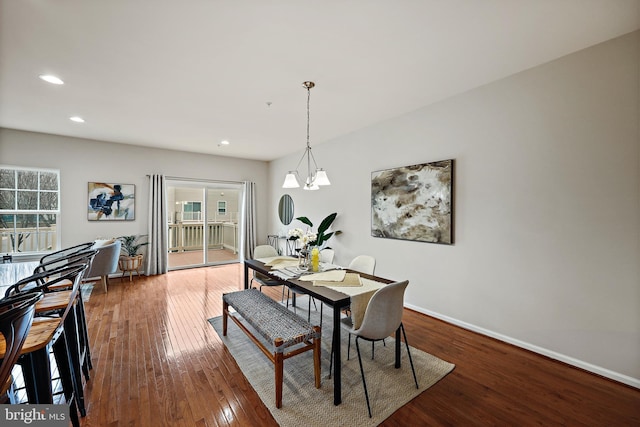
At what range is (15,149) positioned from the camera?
427 cm

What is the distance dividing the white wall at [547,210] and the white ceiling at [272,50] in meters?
0.29

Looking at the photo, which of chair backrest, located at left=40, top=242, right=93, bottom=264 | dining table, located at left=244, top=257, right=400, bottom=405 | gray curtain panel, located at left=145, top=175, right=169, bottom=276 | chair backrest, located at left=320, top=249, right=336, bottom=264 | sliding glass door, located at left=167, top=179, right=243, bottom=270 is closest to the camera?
dining table, located at left=244, top=257, right=400, bottom=405

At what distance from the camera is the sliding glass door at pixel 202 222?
604 centimetres

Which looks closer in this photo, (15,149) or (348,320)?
(348,320)

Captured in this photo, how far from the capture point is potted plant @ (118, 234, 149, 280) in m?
4.96

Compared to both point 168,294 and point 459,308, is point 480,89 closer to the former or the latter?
point 459,308

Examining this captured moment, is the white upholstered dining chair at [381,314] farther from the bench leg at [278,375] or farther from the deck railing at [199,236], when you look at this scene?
the deck railing at [199,236]

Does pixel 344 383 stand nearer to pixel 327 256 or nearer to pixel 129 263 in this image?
pixel 327 256

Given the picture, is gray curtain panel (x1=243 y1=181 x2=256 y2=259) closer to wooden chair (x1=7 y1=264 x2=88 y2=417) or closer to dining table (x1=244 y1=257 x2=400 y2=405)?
dining table (x1=244 y1=257 x2=400 y2=405)

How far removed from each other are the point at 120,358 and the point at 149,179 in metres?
4.04

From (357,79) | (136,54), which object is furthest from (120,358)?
(357,79)

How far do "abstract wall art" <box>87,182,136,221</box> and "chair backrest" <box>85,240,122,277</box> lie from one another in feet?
3.22

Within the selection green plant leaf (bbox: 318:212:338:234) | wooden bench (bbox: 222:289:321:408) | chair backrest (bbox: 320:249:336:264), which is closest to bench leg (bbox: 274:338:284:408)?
wooden bench (bbox: 222:289:321:408)

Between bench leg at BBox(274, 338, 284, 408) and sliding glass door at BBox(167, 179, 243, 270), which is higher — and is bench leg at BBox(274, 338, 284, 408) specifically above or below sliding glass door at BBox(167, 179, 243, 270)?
below
